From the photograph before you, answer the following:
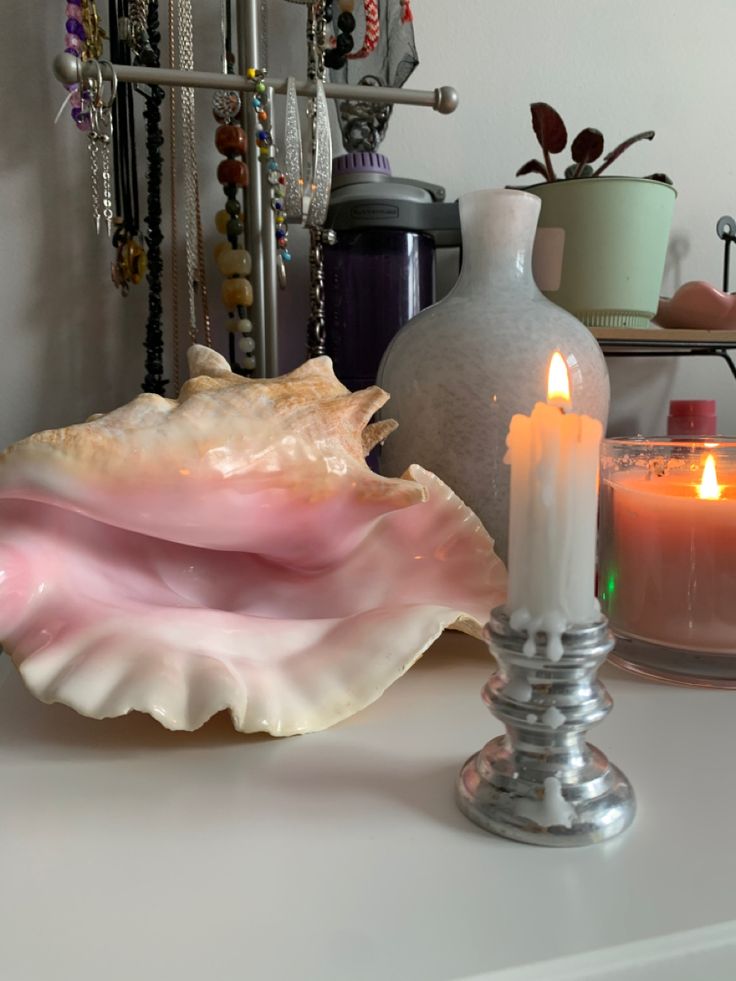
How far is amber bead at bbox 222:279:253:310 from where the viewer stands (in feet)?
1.88

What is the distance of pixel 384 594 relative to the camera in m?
0.40

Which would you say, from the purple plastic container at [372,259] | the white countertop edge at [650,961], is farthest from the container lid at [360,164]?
the white countertop edge at [650,961]

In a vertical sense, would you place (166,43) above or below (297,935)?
above

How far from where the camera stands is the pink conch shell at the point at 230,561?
306 millimetres

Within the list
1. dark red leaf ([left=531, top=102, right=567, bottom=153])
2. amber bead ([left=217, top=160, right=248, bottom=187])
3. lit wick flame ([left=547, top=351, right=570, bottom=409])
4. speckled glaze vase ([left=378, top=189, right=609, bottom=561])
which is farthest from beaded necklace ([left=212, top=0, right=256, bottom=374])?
lit wick flame ([left=547, top=351, right=570, bottom=409])

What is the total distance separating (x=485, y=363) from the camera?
444mm

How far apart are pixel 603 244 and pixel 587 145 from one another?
10 centimetres

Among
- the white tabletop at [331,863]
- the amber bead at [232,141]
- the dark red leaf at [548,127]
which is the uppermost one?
the dark red leaf at [548,127]

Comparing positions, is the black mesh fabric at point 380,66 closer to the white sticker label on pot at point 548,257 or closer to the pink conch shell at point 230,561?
the white sticker label on pot at point 548,257

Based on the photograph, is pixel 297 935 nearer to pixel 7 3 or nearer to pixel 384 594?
pixel 384 594

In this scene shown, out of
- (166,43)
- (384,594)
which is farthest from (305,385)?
(166,43)

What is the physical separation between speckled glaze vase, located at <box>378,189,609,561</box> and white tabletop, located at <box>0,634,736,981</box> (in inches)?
6.6

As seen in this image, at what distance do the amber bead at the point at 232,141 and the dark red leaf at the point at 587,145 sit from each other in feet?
0.92

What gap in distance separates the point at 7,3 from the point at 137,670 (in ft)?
1.93
